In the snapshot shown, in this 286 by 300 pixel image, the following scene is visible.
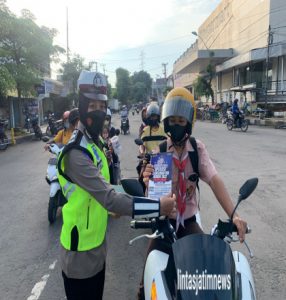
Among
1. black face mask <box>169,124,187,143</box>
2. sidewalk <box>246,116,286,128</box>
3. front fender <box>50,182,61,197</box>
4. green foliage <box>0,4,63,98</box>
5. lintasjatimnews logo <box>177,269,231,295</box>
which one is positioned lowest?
sidewalk <box>246,116,286,128</box>

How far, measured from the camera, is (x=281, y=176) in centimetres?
817

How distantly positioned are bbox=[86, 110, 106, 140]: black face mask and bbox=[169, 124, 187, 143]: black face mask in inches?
25.4

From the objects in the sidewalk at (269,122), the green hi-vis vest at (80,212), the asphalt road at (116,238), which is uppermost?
the green hi-vis vest at (80,212)

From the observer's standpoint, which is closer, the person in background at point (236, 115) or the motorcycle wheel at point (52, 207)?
the motorcycle wheel at point (52, 207)

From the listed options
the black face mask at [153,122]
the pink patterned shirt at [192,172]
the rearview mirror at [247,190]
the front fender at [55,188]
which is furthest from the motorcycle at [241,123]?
the rearview mirror at [247,190]

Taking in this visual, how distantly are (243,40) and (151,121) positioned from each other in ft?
112

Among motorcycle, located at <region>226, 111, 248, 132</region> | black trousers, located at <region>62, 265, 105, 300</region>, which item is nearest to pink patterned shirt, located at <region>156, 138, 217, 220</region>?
black trousers, located at <region>62, 265, 105, 300</region>

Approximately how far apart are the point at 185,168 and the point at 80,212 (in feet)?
3.12

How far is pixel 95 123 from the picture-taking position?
2.17m

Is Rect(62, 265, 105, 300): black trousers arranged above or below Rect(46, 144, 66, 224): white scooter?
above

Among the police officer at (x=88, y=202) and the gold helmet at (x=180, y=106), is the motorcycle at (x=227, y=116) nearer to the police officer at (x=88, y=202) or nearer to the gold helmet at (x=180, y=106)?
the gold helmet at (x=180, y=106)

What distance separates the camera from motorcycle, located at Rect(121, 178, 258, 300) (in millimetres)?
1672

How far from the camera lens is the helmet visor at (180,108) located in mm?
2592

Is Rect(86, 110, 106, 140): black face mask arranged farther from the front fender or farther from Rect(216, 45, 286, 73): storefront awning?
Rect(216, 45, 286, 73): storefront awning
